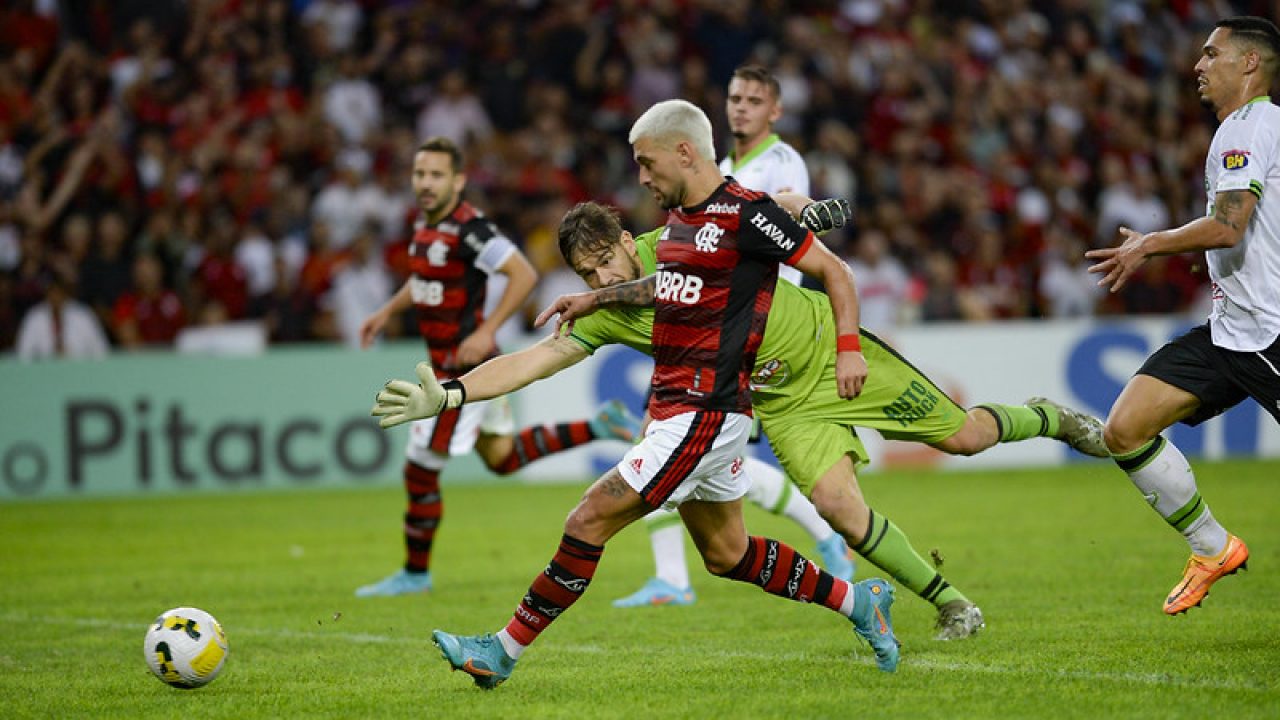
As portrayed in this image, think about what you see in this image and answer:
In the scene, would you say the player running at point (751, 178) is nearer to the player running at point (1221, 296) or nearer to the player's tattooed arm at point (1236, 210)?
the player running at point (1221, 296)

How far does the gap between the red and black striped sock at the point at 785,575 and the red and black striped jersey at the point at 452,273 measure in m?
3.93

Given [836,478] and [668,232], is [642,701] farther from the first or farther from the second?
[668,232]

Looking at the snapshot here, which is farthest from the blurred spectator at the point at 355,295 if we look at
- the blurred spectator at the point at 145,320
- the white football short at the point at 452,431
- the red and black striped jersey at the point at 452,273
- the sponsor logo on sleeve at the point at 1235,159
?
the sponsor logo on sleeve at the point at 1235,159

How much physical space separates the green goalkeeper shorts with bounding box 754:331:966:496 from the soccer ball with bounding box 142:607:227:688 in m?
2.48

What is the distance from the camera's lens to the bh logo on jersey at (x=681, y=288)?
6250mm

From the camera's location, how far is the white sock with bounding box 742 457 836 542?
927 centimetres

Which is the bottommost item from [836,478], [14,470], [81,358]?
[14,470]

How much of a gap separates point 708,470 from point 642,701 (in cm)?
91

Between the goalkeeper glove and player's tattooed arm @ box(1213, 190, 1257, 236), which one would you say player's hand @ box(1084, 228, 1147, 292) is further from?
the goalkeeper glove

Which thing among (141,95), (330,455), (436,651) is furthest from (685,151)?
(141,95)

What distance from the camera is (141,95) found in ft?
61.5

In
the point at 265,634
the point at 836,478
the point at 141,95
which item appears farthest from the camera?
the point at 141,95

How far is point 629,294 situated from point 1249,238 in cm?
262

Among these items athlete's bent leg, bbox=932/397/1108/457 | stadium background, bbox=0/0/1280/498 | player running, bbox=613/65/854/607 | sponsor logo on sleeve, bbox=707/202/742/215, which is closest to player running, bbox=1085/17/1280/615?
athlete's bent leg, bbox=932/397/1108/457
